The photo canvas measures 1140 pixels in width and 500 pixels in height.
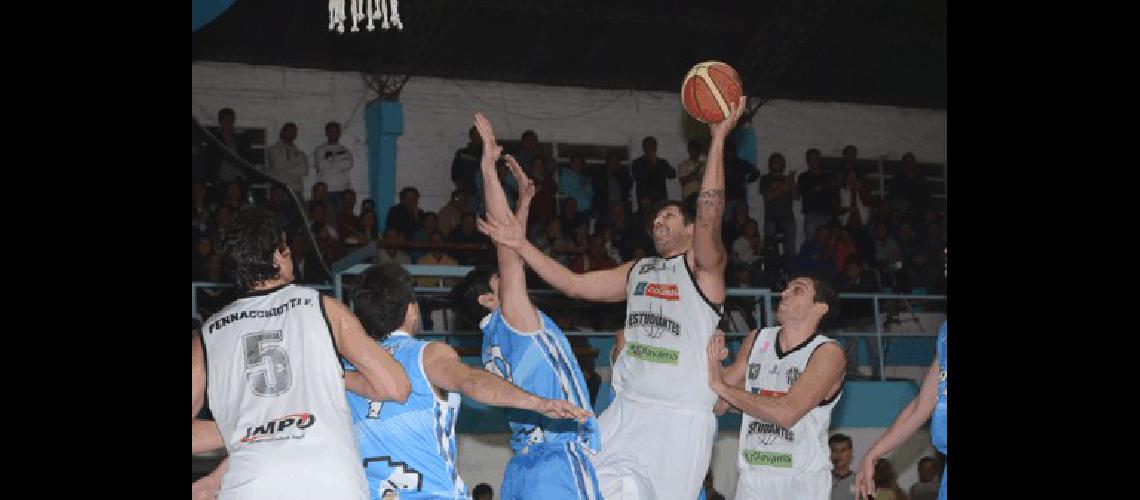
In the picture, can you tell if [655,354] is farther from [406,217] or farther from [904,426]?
[406,217]

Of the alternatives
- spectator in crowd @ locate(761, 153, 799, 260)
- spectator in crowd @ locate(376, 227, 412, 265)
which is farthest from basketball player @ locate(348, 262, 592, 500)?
spectator in crowd @ locate(761, 153, 799, 260)

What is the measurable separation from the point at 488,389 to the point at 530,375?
1.38 metres

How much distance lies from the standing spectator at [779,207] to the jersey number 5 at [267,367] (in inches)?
465

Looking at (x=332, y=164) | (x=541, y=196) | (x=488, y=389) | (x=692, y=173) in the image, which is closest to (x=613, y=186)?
(x=692, y=173)

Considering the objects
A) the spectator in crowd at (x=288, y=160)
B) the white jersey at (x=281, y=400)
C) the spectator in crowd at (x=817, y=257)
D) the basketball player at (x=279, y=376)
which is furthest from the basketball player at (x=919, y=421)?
the spectator in crowd at (x=288, y=160)

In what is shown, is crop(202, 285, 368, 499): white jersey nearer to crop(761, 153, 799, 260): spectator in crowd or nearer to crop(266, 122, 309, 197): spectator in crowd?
crop(266, 122, 309, 197): spectator in crowd

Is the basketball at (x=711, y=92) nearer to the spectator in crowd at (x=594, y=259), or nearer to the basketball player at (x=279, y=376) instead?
the basketball player at (x=279, y=376)

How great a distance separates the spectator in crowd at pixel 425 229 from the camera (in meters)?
13.7

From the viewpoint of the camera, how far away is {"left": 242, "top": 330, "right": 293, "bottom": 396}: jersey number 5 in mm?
Answer: 4492

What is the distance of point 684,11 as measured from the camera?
17266 mm

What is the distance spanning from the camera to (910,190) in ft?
59.4

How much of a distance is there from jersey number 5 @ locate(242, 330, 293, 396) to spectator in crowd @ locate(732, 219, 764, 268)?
1069cm
